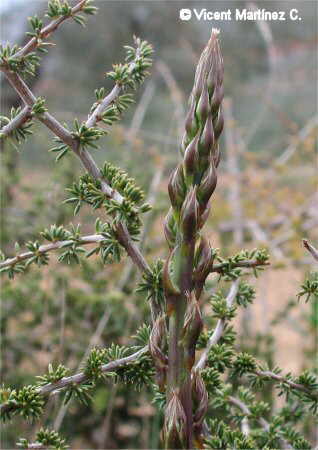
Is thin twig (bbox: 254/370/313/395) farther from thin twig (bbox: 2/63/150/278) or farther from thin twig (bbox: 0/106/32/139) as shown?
thin twig (bbox: 0/106/32/139)

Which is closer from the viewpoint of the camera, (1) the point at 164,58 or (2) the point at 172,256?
(2) the point at 172,256

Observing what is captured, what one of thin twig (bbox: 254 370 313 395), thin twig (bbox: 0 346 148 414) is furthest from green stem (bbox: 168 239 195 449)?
thin twig (bbox: 254 370 313 395)

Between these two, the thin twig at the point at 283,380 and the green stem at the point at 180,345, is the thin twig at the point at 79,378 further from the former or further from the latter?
the thin twig at the point at 283,380

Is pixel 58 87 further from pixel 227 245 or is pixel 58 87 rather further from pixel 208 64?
pixel 208 64

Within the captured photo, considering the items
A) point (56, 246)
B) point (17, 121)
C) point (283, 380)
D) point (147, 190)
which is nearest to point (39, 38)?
point (17, 121)

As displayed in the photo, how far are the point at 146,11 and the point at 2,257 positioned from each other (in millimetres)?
4113

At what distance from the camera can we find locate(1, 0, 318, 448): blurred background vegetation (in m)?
1.68

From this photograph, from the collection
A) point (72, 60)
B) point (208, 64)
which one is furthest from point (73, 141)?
point (72, 60)

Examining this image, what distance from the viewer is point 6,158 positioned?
1.86 m

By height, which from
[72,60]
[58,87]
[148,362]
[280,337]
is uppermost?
[72,60]

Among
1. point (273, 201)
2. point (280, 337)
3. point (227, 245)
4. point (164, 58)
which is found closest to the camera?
point (227, 245)

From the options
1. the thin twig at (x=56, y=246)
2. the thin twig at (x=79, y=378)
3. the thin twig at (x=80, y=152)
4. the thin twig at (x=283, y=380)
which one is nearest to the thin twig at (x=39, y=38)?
the thin twig at (x=80, y=152)

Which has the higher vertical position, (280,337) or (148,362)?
(280,337)

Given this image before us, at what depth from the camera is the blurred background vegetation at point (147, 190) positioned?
1.68 meters
